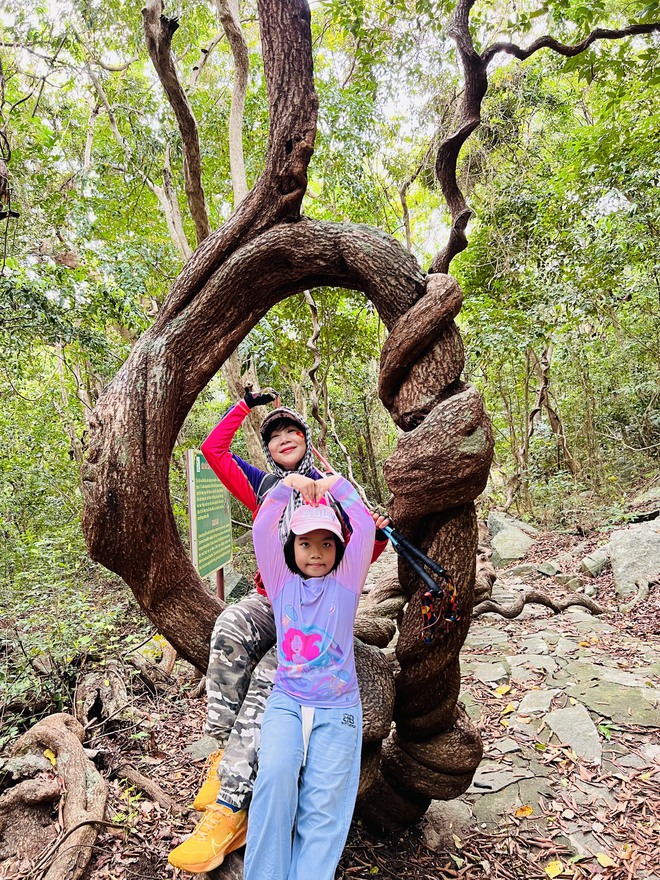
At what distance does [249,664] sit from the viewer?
6.70 feet

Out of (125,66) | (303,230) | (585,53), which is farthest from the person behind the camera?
(125,66)

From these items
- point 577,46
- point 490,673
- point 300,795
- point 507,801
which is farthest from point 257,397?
point 577,46

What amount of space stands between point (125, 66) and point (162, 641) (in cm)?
709

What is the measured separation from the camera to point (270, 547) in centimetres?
203

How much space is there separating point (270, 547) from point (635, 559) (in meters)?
4.56

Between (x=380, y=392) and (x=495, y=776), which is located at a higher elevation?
(x=380, y=392)

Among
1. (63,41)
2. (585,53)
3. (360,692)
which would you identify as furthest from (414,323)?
(63,41)

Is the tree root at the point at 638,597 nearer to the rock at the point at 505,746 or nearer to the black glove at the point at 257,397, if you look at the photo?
the rock at the point at 505,746

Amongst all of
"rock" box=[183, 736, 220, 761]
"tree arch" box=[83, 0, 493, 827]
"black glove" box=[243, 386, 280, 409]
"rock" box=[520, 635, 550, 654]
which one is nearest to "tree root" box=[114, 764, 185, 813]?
"rock" box=[183, 736, 220, 761]

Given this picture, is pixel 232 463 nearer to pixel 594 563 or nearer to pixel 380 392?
pixel 380 392

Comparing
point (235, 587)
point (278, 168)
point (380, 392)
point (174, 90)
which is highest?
point (174, 90)

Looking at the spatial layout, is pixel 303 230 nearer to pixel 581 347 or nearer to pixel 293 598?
pixel 293 598

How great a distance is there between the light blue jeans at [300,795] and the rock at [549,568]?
5105 mm

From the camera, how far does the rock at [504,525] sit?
329 inches
